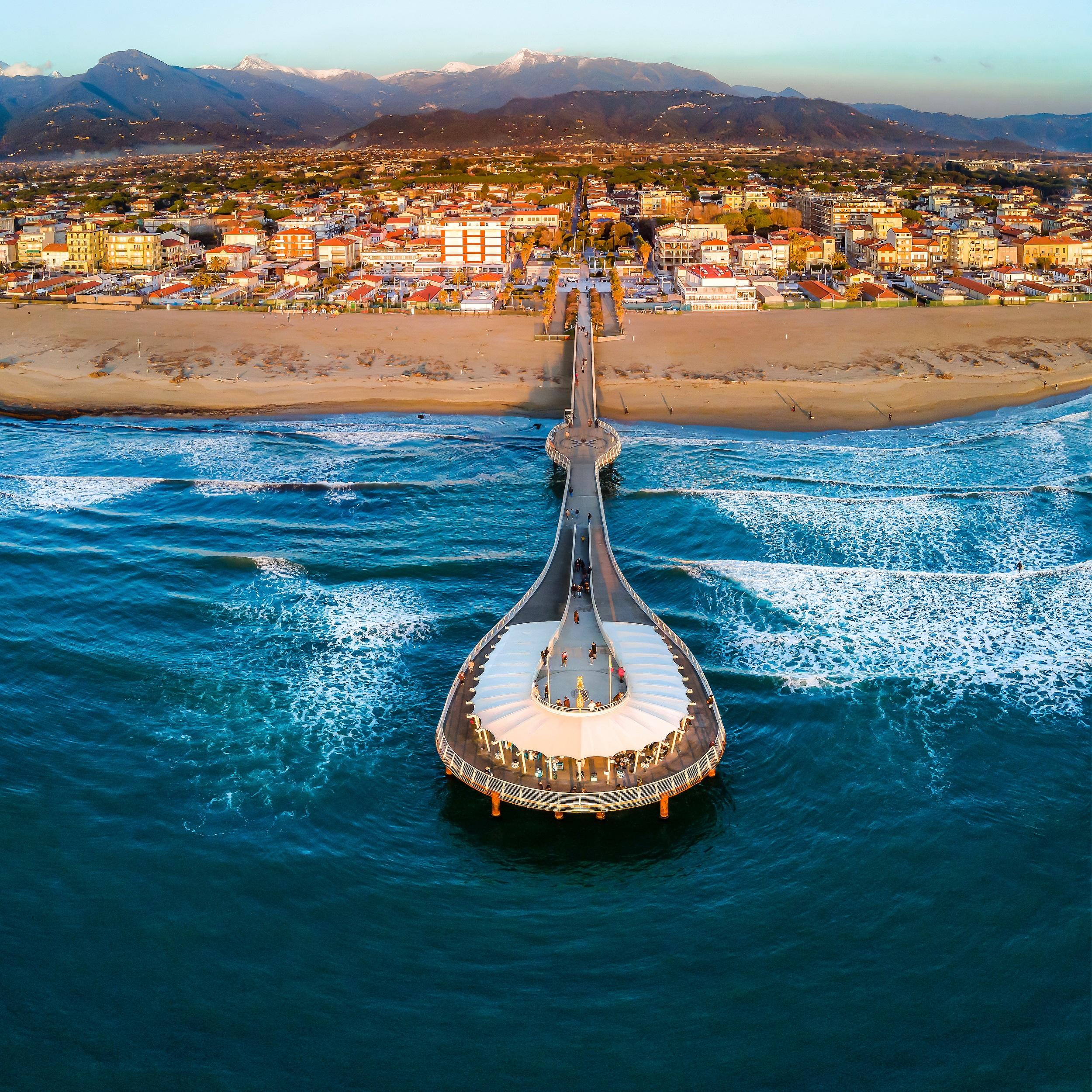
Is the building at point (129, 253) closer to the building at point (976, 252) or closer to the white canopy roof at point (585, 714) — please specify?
the building at point (976, 252)

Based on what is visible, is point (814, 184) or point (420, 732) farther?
point (814, 184)

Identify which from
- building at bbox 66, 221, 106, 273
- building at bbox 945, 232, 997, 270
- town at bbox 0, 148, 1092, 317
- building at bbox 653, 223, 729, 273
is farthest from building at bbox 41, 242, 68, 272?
building at bbox 945, 232, 997, 270

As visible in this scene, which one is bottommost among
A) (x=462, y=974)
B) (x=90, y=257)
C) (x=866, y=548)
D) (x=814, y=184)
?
(x=462, y=974)

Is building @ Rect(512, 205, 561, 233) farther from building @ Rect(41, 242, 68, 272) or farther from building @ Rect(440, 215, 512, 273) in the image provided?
building @ Rect(41, 242, 68, 272)

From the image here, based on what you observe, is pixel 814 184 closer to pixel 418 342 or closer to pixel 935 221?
pixel 935 221

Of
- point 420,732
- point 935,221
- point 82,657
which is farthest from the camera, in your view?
point 935,221

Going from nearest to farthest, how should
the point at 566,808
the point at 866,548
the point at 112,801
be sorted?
the point at 566,808
the point at 112,801
the point at 866,548

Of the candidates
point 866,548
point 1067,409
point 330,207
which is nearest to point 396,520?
point 866,548
